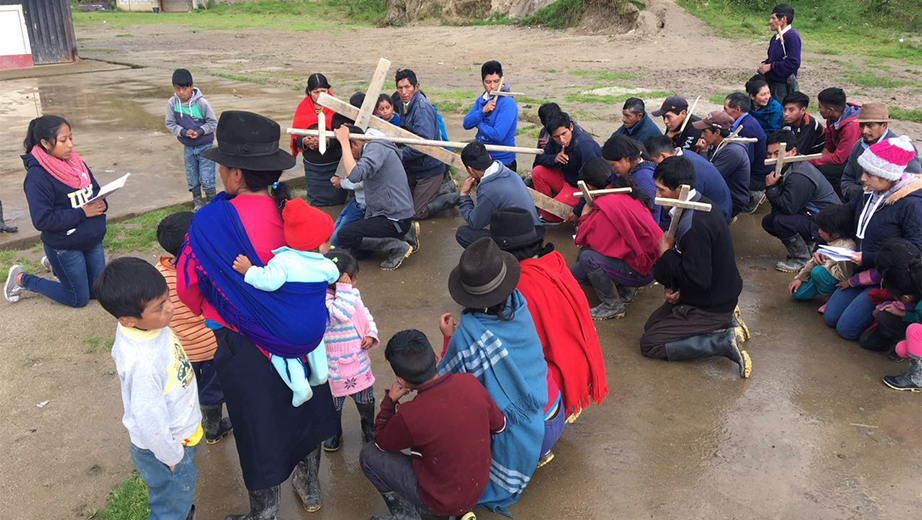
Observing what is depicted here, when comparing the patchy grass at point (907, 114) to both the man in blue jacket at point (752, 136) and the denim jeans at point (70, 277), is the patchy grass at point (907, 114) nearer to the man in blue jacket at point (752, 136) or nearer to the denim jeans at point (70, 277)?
the man in blue jacket at point (752, 136)

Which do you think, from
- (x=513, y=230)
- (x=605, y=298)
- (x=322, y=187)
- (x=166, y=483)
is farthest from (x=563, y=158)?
(x=166, y=483)

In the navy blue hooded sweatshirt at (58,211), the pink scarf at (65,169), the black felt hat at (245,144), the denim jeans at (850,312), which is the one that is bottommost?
the denim jeans at (850,312)

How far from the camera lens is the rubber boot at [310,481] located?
3570 mm

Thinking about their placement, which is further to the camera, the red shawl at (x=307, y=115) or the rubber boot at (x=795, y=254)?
the red shawl at (x=307, y=115)

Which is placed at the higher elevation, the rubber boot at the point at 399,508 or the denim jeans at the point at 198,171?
the denim jeans at the point at 198,171

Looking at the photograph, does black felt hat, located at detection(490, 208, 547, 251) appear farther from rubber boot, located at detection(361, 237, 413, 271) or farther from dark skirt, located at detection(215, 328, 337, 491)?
rubber boot, located at detection(361, 237, 413, 271)

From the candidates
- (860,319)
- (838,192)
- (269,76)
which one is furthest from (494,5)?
(860,319)

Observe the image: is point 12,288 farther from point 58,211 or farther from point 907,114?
point 907,114

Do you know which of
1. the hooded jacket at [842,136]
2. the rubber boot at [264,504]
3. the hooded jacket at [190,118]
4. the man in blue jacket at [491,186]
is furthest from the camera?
the hooded jacket at [190,118]

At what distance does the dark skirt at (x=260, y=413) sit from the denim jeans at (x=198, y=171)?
5272 mm

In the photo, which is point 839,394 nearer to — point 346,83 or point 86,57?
point 346,83

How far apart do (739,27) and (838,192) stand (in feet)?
59.4

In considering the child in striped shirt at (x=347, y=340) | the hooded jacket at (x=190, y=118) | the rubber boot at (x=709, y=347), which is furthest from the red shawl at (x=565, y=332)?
the hooded jacket at (x=190, y=118)

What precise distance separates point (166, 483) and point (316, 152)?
16.6 feet
